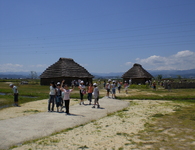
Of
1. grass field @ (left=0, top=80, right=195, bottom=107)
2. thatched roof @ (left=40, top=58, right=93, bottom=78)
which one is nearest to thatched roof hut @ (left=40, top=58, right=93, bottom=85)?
thatched roof @ (left=40, top=58, right=93, bottom=78)

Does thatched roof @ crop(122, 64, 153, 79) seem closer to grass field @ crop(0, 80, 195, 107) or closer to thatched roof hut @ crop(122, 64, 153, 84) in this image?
thatched roof hut @ crop(122, 64, 153, 84)

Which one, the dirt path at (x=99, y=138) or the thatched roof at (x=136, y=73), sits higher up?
the thatched roof at (x=136, y=73)

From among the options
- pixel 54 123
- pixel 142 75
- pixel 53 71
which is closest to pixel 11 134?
pixel 54 123

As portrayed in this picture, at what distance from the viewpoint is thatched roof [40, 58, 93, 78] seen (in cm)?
4474

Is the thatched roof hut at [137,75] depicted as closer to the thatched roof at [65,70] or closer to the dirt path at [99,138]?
the thatched roof at [65,70]

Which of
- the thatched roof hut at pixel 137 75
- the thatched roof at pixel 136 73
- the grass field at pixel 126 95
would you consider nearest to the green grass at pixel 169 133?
the grass field at pixel 126 95

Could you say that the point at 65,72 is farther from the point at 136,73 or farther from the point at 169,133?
the point at 169,133

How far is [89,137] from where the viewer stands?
311 inches

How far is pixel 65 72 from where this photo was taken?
146 ft

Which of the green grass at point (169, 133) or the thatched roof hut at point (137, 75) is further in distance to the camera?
the thatched roof hut at point (137, 75)

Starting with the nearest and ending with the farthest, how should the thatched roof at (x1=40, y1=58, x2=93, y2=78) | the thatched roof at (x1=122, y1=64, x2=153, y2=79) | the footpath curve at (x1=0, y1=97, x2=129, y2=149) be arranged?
the footpath curve at (x1=0, y1=97, x2=129, y2=149), the thatched roof at (x1=40, y1=58, x2=93, y2=78), the thatched roof at (x1=122, y1=64, x2=153, y2=79)

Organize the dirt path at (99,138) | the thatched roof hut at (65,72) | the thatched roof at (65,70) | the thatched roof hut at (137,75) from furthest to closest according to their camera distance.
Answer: the thatched roof hut at (137,75) → the thatched roof at (65,70) → the thatched roof hut at (65,72) → the dirt path at (99,138)

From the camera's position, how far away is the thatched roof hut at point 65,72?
44.3 m

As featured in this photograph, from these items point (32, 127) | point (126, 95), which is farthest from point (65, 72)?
point (32, 127)
